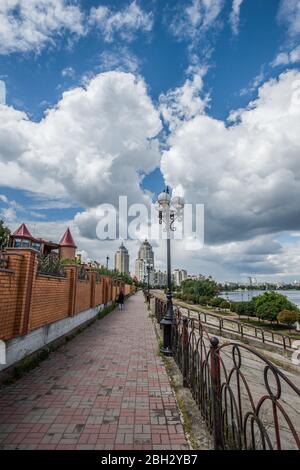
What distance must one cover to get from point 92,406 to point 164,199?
5190mm

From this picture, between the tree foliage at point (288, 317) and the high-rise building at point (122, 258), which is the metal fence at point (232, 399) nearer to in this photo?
the tree foliage at point (288, 317)

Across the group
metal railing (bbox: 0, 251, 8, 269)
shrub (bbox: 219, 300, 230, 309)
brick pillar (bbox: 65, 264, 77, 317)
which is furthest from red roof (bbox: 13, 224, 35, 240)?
shrub (bbox: 219, 300, 230, 309)

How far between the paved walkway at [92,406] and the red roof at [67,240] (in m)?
41.6

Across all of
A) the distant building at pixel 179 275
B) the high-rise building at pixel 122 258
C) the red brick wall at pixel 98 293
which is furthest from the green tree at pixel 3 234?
the distant building at pixel 179 275

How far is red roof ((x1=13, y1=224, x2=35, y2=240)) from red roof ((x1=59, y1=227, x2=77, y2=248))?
261 inches

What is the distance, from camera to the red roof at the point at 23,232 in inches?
1499

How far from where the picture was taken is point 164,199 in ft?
24.2

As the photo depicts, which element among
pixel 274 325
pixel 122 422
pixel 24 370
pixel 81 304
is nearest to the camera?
pixel 122 422

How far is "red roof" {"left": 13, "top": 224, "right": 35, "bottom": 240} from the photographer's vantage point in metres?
38.1
